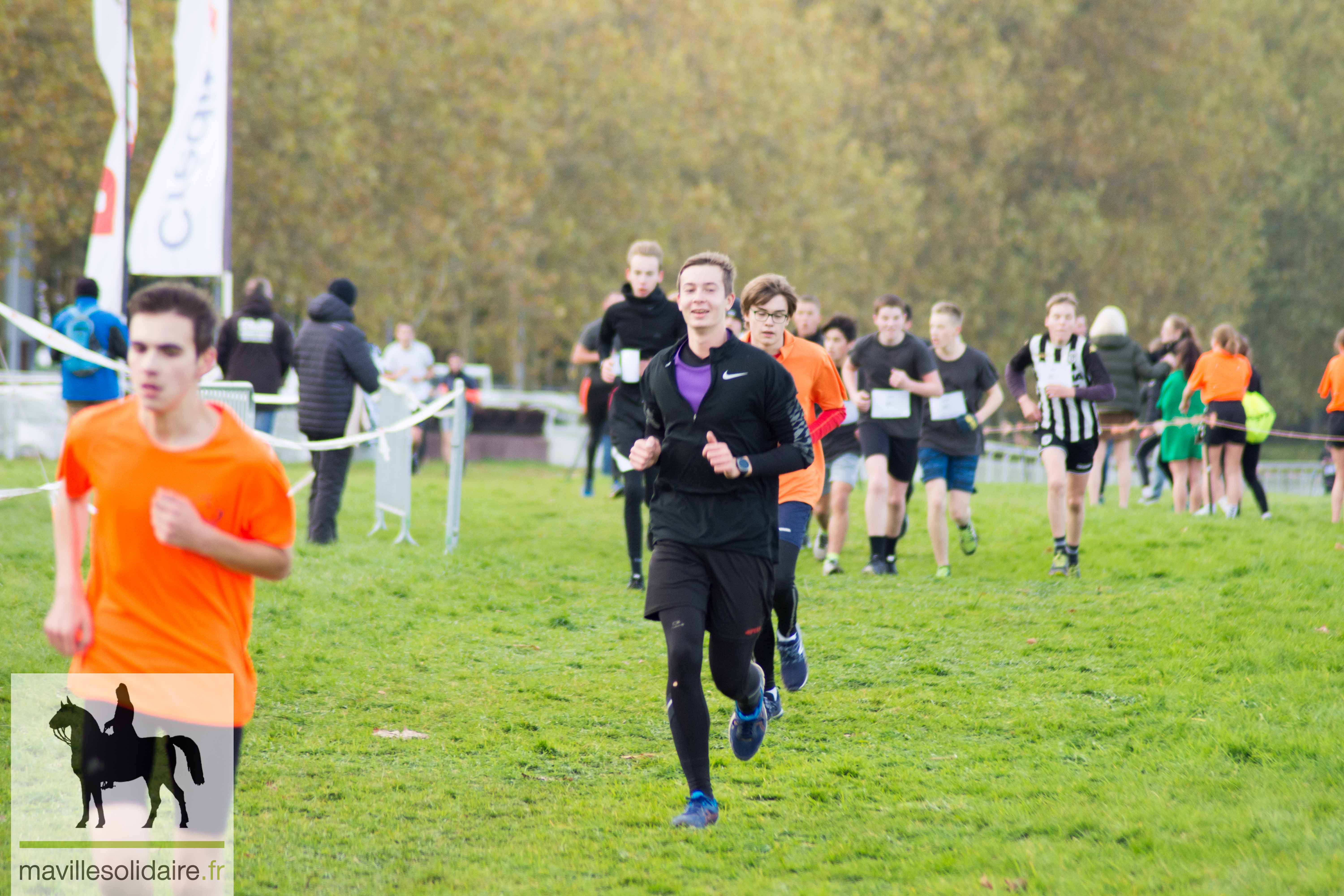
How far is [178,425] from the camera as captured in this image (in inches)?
139

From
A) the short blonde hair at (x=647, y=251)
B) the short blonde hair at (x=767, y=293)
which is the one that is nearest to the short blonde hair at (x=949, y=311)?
the short blonde hair at (x=647, y=251)

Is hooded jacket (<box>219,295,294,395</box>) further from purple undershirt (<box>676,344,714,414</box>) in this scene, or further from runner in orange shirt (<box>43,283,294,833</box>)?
runner in orange shirt (<box>43,283,294,833</box>)

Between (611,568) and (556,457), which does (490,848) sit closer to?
(611,568)

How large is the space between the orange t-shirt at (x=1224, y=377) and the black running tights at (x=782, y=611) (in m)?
9.90

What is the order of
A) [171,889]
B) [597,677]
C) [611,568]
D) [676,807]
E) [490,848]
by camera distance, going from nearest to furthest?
[171,889] < [490,848] < [676,807] < [597,677] < [611,568]

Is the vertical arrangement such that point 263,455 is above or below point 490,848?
above

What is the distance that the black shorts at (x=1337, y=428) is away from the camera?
1441 cm

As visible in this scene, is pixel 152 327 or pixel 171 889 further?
pixel 171 889

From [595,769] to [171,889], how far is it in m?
2.33

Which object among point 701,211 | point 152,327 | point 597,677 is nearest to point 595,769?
point 597,677

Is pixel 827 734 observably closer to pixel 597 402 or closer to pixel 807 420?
pixel 807 420

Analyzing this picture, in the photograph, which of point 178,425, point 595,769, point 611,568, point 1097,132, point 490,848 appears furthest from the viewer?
point 1097,132

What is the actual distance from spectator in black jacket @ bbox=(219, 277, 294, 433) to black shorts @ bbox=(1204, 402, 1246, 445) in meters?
9.61

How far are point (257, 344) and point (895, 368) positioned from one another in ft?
21.3
